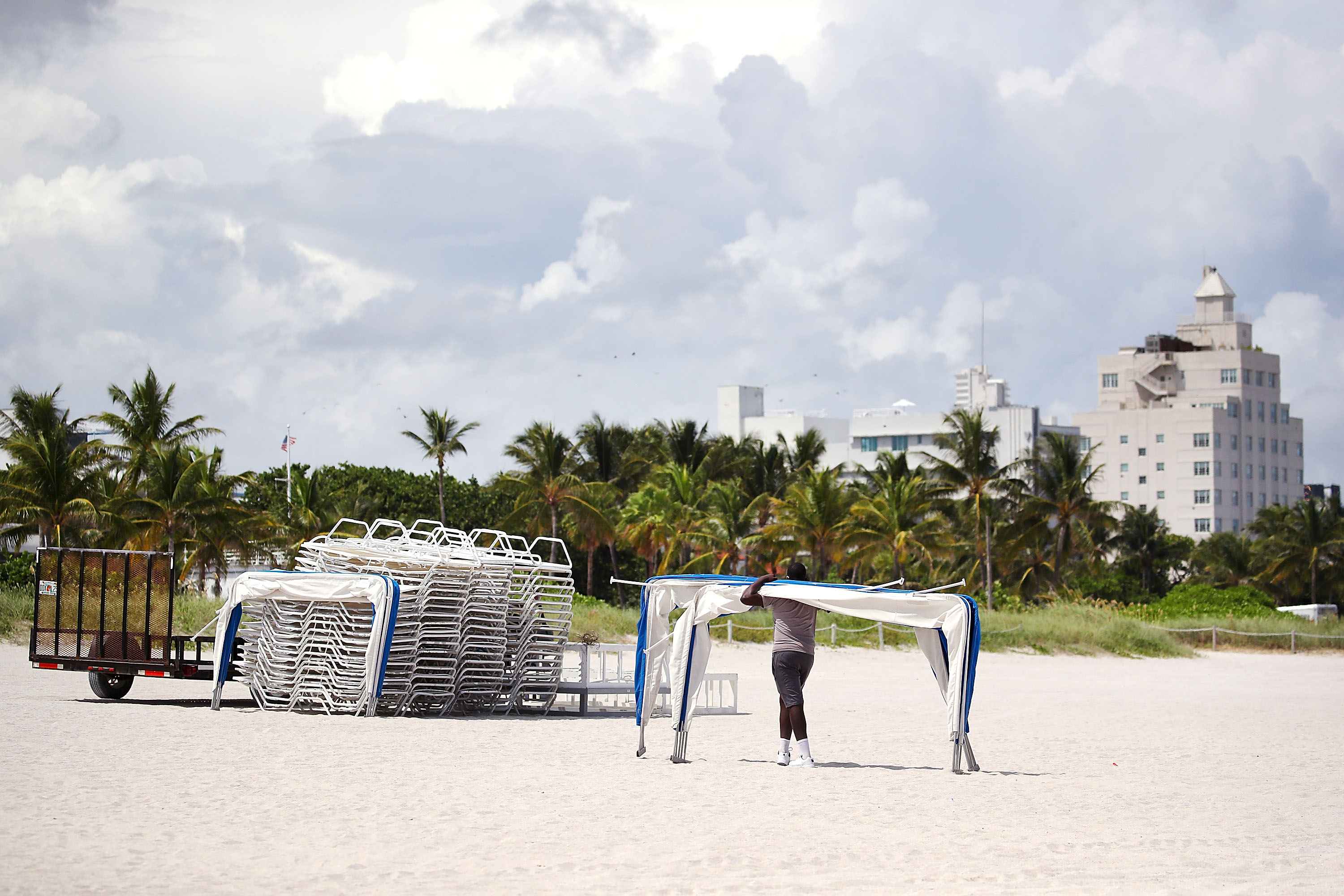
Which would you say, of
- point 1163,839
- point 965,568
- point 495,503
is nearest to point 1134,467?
point 965,568

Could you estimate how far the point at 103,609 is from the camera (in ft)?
56.6

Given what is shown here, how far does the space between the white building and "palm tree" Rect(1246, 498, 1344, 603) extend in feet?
128

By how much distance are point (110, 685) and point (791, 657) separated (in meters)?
10.3

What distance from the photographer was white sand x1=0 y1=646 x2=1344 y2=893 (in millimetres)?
7086

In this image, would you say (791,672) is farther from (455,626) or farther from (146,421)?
(146,421)

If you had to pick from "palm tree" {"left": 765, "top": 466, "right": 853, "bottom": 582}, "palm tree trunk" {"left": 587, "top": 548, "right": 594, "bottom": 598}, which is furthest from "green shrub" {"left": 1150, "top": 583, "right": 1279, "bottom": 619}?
"palm tree trunk" {"left": 587, "top": 548, "right": 594, "bottom": 598}

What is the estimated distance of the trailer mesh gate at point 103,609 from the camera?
1725 centimetres

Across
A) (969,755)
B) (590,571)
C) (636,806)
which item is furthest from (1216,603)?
(636,806)

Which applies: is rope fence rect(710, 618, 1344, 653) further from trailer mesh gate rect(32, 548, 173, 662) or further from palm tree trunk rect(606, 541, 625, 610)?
trailer mesh gate rect(32, 548, 173, 662)

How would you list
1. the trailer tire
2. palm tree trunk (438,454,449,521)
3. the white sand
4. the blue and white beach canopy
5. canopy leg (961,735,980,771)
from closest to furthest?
the white sand → the blue and white beach canopy → canopy leg (961,735,980,771) → the trailer tire → palm tree trunk (438,454,449,521)

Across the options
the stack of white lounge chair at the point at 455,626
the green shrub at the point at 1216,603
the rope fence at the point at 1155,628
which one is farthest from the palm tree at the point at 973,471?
the stack of white lounge chair at the point at 455,626

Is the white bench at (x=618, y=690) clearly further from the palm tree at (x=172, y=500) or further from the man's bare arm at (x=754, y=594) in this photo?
the palm tree at (x=172, y=500)

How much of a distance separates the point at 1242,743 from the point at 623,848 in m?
9.84

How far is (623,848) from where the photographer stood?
781cm
